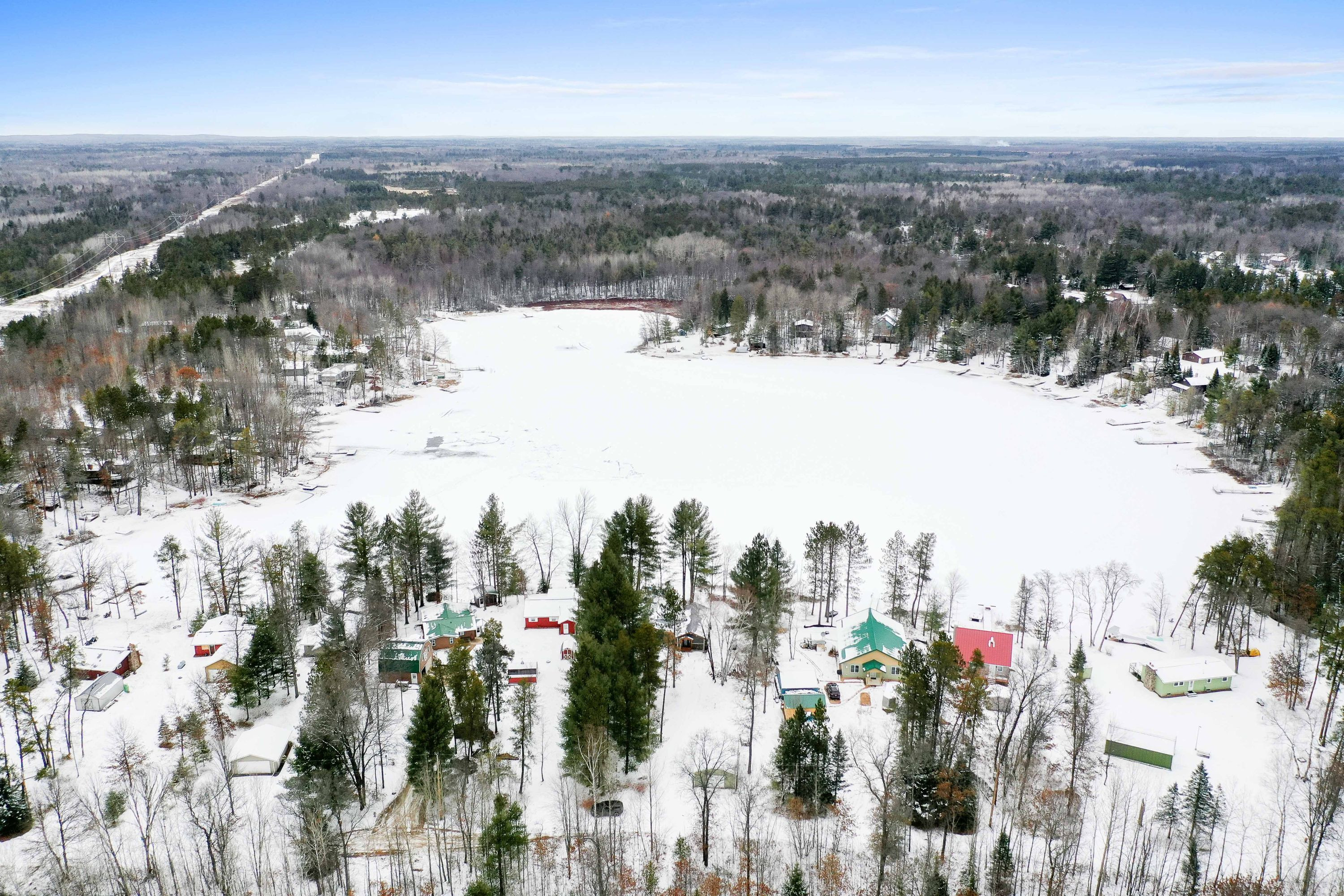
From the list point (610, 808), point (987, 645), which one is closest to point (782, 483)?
point (987, 645)

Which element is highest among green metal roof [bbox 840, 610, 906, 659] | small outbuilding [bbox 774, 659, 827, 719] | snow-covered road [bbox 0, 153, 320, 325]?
snow-covered road [bbox 0, 153, 320, 325]

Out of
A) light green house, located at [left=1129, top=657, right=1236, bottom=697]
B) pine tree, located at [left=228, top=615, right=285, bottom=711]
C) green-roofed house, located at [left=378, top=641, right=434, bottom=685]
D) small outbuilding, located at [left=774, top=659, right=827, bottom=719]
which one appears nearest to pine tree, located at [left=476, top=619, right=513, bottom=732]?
green-roofed house, located at [left=378, top=641, right=434, bottom=685]

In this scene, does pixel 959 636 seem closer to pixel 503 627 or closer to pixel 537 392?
pixel 503 627

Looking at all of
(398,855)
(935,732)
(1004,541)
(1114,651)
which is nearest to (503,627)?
(398,855)

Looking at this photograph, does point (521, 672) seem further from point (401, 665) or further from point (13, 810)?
point (13, 810)

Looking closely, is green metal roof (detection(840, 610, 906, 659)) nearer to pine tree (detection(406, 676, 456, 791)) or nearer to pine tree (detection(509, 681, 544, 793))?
pine tree (detection(509, 681, 544, 793))

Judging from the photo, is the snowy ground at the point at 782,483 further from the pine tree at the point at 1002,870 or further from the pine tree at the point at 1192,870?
the pine tree at the point at 1002,870
